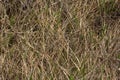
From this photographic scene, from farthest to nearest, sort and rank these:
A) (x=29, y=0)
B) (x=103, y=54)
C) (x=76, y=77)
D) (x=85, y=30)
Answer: (x=29, y=0)
(x=85, y=30)
(x=103, y=54)
(x=76, y=77)

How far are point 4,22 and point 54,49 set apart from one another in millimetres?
351

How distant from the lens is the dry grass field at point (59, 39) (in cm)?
180

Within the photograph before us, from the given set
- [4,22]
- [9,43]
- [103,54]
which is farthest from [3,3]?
[103,54]

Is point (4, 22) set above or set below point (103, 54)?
above

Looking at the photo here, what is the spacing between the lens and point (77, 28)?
6.63ft

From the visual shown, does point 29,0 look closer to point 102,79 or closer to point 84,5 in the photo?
point 84,5

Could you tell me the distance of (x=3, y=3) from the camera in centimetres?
212

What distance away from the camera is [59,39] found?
1921mm

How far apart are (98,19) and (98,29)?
9cm

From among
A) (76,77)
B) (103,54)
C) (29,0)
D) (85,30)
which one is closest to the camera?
(76,77)

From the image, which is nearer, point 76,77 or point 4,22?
point 76,77

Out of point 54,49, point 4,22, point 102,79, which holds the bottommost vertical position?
point 102,79

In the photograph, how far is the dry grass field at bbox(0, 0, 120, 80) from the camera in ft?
5.91

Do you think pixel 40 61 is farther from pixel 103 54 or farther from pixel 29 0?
pixel 29 0
